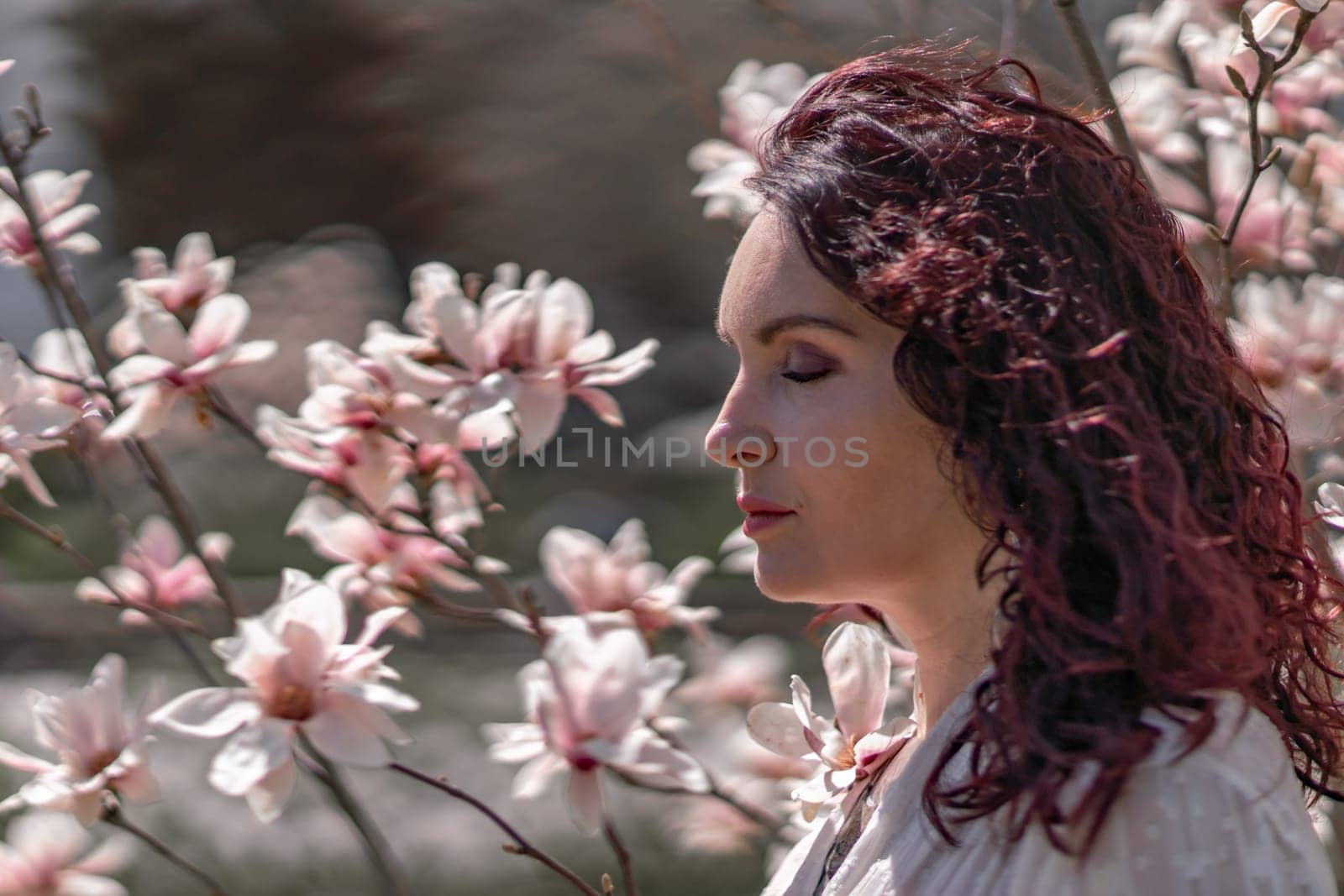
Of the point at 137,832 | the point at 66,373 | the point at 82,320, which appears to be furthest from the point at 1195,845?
the point at 66,373

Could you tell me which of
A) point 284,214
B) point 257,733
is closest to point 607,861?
point 257,733

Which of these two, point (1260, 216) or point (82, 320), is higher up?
point (82, 320)

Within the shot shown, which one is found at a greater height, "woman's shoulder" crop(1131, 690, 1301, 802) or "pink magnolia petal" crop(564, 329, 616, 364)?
"woman's shoulder" crop(1131, 690, 1301, 802)

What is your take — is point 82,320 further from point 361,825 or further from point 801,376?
point 801,376

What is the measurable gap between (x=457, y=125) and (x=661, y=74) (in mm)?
706

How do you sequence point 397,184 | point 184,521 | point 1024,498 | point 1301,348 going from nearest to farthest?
point 1024,498
point 184,521
point 1301,348
point 397,184

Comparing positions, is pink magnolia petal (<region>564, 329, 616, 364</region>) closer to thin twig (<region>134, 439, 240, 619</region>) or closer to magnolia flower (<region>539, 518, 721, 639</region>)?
magnolia flower (<region>539, 518, 721, 639</region>)

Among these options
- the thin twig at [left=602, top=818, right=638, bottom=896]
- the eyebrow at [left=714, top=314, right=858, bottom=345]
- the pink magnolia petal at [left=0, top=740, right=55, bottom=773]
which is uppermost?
the eyebrow at [left=714, top=314, right=858, bottom=345]

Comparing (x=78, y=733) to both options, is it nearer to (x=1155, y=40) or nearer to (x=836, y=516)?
(x=836, y=516)

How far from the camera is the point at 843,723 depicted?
35.4 inches

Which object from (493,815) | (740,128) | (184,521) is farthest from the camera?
(740,128)

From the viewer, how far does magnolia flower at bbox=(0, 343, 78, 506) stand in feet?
3.04

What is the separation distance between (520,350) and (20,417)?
0.35 metres

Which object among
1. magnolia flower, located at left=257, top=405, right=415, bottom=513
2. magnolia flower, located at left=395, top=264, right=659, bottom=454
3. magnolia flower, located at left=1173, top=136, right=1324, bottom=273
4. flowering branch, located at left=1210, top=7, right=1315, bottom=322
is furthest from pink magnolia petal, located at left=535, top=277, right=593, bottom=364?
Result: magnolia flower, located at left=1173, top=136, right=1324, bottom=273
